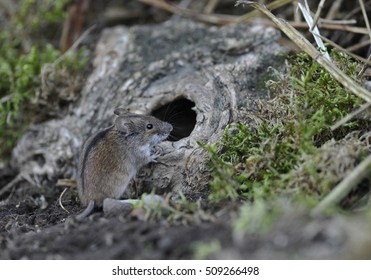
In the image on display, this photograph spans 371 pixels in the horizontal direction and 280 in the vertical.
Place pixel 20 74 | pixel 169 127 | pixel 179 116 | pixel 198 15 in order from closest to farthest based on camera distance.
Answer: pixel 169 127, pixel 179 116, pixel 20 74, pixel 198 15

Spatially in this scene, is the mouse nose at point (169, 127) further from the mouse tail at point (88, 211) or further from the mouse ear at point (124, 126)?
the mouse tail at point (88, 211)

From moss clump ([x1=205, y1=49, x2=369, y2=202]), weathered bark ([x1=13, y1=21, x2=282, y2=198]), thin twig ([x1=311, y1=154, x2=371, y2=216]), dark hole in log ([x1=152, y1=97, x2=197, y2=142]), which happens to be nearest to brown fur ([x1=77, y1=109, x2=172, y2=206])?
weathered bark ([x1=13, y1=21, x2=282, y2=198])

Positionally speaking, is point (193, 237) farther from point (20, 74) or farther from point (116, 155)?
point (20, 74)

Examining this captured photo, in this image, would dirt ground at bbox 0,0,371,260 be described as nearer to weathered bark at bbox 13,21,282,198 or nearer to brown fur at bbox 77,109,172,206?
brown fur at bbox 77,109,172,206

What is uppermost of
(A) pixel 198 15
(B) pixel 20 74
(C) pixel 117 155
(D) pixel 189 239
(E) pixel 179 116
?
(A) pixel 198 15

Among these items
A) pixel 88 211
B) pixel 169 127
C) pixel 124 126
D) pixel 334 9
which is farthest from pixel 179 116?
pixel 334 9

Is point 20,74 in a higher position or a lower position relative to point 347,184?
higher

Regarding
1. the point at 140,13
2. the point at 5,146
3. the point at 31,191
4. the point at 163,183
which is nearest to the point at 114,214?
the point at 163,183
